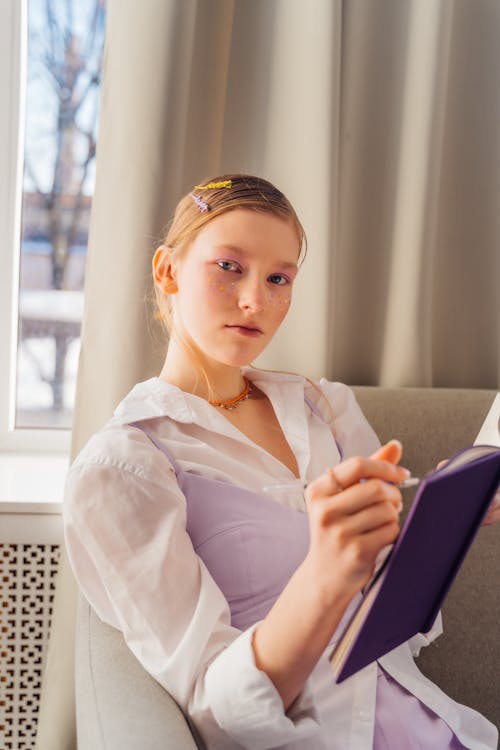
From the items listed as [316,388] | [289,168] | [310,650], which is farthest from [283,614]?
[289,168]

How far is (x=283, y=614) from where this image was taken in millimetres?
774

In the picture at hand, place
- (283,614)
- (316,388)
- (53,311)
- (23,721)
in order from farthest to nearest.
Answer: (53,311) → (23,721) → (316,388) → (283,614)

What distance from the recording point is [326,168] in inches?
55.6

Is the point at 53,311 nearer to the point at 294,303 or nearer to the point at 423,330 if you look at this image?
the point at 294,303

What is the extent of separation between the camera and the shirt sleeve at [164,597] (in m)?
0.80

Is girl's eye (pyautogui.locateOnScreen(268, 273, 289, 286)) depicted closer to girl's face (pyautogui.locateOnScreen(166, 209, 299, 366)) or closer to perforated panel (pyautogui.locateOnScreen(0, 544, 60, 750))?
girl's face (pyautogui.locateOnScreen(166, 209, 299, 366))

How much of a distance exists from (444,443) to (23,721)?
889 mm

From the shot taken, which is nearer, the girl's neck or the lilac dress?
the lilac dress

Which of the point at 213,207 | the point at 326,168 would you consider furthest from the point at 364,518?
the point at 326,168

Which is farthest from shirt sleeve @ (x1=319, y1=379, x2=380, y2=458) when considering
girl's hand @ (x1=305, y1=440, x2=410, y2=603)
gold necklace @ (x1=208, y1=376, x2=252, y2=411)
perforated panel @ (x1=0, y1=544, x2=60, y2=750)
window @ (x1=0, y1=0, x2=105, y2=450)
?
window @ (x1=0, y1=0, x2=105, y2=450)

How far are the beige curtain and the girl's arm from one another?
0.67 meters

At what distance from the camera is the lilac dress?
0.94m

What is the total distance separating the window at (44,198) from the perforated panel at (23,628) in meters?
0.36

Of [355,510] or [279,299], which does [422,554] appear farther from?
[279,299]
